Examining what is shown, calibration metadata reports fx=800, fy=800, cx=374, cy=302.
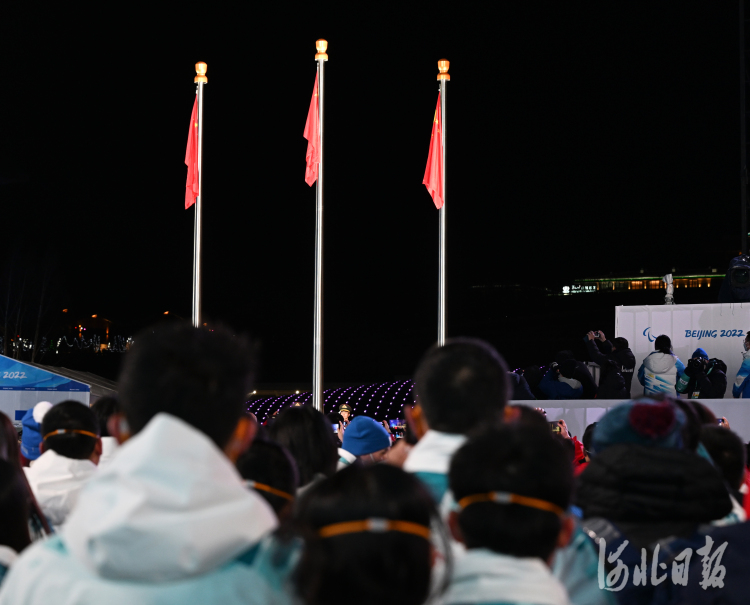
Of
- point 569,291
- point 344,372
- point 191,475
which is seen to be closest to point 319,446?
point 191,475

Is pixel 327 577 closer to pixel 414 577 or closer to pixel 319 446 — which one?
pixel 414 577

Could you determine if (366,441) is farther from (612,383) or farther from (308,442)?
(612,383)

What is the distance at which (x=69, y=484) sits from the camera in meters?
3.75

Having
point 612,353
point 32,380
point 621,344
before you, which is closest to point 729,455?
point 612,353

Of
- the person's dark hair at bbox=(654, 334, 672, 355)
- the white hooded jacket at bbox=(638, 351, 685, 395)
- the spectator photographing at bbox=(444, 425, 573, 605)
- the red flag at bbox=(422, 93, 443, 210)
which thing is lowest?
the white hooded jacket at bbox=(638, 351, 685, 395)

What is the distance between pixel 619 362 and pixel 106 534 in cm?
1172

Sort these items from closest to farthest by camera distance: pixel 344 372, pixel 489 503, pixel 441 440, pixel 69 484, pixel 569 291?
pixel 489 503
pixel 441 440
pixel 69 484
pixel 344 372
pixel 569 291

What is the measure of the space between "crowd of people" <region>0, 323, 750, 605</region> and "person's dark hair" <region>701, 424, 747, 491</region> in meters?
0.72

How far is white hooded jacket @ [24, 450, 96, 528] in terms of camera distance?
3.72 metres

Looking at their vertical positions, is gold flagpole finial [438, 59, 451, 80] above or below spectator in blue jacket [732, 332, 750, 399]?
above

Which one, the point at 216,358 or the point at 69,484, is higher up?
the point at 216,358

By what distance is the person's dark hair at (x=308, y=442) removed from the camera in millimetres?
3875

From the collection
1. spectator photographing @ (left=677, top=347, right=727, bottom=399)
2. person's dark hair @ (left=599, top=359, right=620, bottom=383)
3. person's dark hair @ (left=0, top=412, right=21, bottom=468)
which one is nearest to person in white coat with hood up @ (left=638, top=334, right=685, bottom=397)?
spectator photographing @ (left=677, top=347, right=727, bottom=399)

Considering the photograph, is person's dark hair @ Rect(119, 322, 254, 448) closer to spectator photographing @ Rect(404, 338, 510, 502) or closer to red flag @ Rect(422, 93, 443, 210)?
spectator photographing @ Rect(404, 338, 510, 502)
